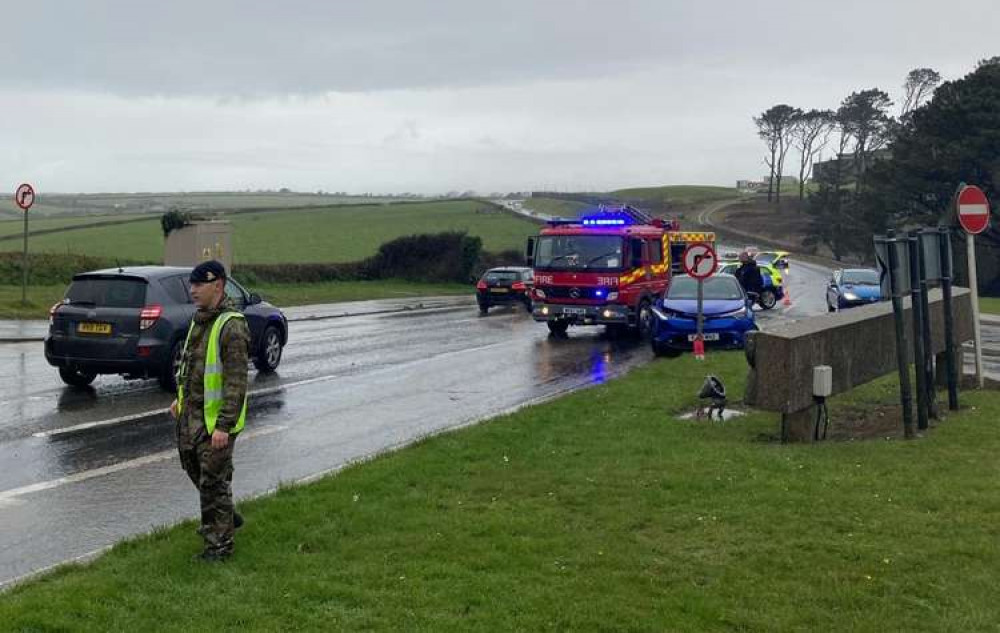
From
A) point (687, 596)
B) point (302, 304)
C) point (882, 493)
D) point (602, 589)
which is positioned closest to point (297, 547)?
point (602, 589)

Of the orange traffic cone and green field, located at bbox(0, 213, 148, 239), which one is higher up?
green field, located at bbox(0, 213, 148, 239)

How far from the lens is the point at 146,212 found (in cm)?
8488

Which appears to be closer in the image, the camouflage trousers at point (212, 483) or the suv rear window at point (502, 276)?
the camouflage trousers at point (212, 483)

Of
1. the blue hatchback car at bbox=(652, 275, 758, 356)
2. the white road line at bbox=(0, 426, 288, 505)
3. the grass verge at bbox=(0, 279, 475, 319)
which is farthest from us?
the grass verge at bbox=(0, 279, 475, 319)

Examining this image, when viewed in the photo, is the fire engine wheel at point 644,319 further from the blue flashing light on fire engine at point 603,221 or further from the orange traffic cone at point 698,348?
the orange traffic cone at point 698,348

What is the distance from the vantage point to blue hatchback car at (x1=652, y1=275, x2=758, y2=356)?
1944cm

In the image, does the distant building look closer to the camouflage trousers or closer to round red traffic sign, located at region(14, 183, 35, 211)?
round red traffic sign, located at region(14, 183, 35, 211)

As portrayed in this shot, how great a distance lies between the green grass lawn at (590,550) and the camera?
5090 millimetres

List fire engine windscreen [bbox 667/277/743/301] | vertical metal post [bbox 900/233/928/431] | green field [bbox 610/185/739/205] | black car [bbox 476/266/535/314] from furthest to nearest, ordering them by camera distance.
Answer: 1. green field [bbox 610/185/739/205]
2. black car [bbox 476/266/535/314]
3. fire engine windscreen [bbox 667/277/743/301]
4. vertical metal post [bbox 900/233/928/431]

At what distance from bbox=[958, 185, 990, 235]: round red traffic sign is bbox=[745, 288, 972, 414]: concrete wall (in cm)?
121

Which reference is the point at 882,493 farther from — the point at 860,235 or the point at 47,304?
the point at 860,235

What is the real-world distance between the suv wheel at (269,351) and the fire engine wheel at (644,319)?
9.28 m

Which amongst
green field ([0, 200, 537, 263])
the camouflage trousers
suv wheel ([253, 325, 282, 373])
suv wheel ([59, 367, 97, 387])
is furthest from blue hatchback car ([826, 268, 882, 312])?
the camouflage trousers

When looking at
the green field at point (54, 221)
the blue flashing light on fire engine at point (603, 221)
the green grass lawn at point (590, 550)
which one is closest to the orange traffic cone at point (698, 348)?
the blue flashing light on fire engine at point (603, 221)
